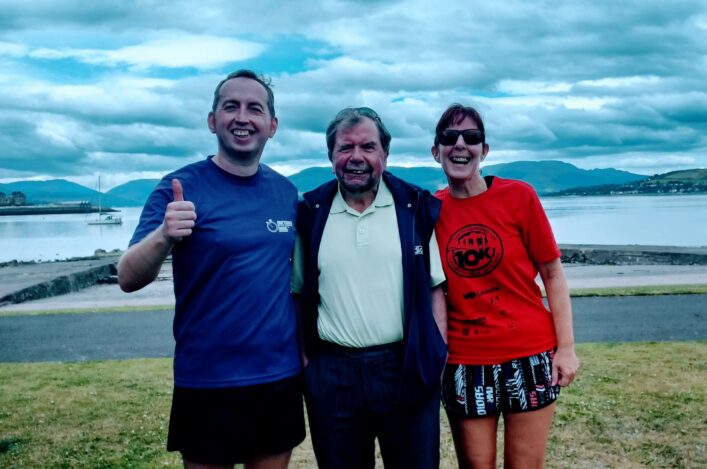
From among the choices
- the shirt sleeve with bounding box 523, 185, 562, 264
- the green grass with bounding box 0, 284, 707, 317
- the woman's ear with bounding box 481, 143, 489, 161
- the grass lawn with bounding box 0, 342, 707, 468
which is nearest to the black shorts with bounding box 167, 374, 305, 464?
the shirt sleeve with bounding box 523, 185, 562, 264

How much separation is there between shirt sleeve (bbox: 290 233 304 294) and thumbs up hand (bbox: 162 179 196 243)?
617 mm

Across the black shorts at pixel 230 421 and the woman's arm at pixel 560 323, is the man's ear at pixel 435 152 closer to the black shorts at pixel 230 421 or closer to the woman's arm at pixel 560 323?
the woman's arm at pixel 560 323

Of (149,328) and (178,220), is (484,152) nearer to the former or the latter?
(178,220)

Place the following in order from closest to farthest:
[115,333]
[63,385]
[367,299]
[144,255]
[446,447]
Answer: [144,255] → [367,299] → [446,447] → [63,385] → [115,333]

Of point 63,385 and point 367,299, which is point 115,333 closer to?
point 63,385

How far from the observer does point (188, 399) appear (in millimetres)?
3104

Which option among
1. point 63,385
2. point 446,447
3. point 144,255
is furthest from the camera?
point 63,385

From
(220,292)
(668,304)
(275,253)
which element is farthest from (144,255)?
(668,304)

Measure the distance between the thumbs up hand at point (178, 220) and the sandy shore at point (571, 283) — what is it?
491 inches

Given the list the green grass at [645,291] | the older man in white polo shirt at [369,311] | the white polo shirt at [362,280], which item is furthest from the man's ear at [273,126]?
the green grass at [645,291]

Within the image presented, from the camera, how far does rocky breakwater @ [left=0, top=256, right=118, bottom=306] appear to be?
59.6 ft

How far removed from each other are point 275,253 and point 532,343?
130cm

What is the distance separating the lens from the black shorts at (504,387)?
128 inches

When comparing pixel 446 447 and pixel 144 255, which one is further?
pixel 446 447
